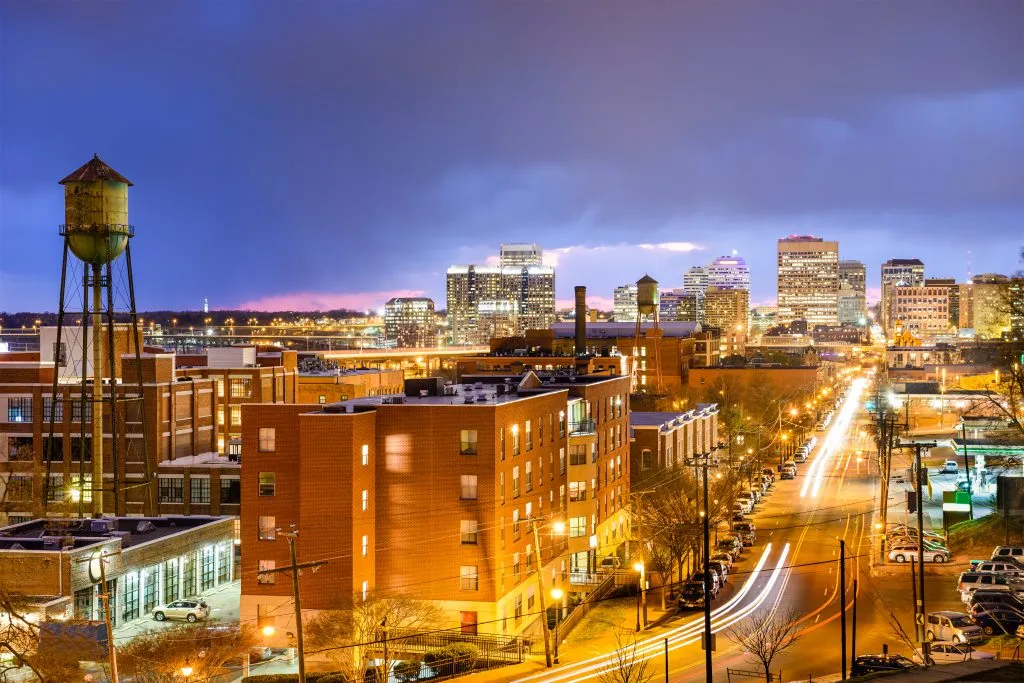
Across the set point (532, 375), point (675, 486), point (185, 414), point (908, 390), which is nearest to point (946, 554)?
Answer: point (675, 486)

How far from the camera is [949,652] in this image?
37500 mm

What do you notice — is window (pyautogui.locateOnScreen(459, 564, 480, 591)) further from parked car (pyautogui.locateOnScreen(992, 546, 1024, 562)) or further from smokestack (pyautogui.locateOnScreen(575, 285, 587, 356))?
smokestack (pyautogui.locateOnScreen(575, 285, 587, 356))

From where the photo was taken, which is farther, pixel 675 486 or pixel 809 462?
pixel 809 462

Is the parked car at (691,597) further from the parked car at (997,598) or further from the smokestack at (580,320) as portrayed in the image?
the smokestack at (580,320)

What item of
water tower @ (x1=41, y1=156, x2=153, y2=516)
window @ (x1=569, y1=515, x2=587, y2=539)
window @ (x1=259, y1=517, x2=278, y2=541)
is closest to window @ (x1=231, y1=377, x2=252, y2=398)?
water tower @ (x1=41, y1=156, x2=153, y2=516)

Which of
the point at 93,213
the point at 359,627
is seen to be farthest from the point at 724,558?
the point at 93,213

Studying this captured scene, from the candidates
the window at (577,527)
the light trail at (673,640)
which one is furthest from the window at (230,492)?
the light trail at (673,640)

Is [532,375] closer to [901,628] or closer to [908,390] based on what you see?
[901,628]

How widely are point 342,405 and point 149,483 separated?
65.8 ft

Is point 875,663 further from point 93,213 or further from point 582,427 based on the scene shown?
point 93,213

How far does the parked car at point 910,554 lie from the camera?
54.2m

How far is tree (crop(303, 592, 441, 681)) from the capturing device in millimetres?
39219

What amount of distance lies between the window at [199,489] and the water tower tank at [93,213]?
1366 centimetres

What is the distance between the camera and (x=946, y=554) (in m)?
54.7
